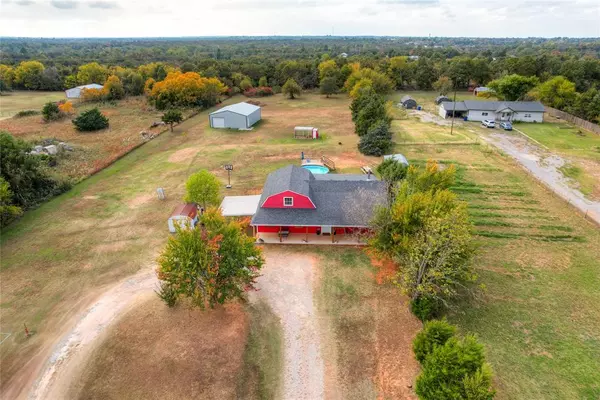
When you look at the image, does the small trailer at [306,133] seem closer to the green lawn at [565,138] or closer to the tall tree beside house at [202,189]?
the tall tree beside house at [202,189]

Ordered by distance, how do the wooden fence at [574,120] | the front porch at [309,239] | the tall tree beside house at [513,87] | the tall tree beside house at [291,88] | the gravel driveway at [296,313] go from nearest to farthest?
the gravel driveway at [296,313] → the front porch at [309,239] → the wooden fence at [574,120] → the tall tree beside house at [513,87] → the tall tree beside house at [291,88]

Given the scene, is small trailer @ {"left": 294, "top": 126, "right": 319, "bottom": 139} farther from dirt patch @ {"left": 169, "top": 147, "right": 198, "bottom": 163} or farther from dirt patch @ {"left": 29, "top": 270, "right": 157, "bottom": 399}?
dirt patch @ {"left": 29, "top": 270, "right": 157, "bottom": 399}

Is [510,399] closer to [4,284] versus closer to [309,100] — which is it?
[4,284]

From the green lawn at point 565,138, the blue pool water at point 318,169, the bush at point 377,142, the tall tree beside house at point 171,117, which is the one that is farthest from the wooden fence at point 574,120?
the tall tree beside house at point 171,117

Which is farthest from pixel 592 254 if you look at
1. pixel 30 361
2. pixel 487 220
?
pixel 30 361

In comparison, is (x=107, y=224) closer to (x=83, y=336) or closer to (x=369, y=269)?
(x=83, y=336)

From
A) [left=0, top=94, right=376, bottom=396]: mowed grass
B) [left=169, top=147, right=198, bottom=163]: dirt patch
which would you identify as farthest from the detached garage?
[left=169, top=147, right=198, bottom=163]: dirt patch

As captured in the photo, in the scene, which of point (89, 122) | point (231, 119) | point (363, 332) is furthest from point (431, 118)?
point (89, 122)
